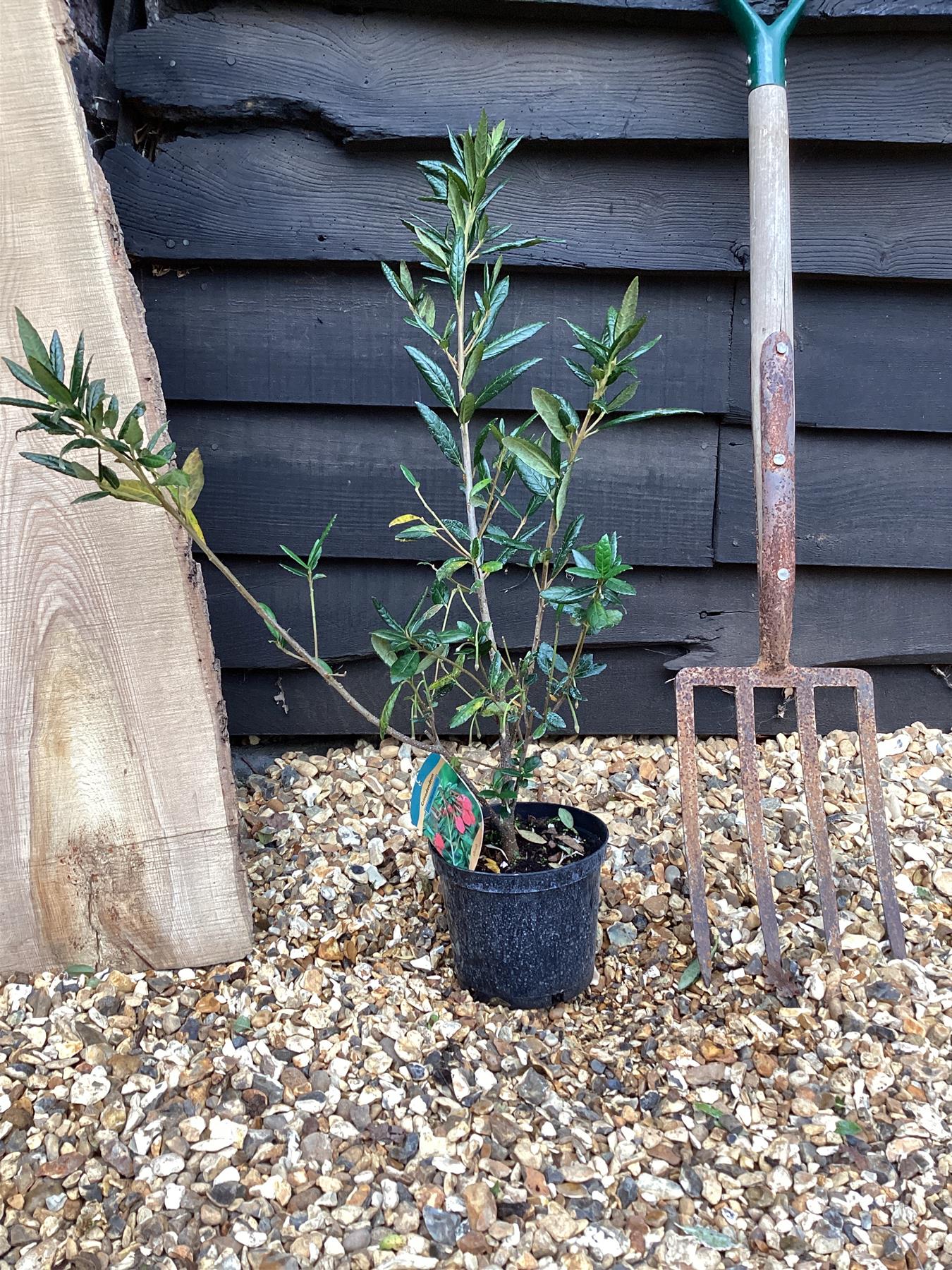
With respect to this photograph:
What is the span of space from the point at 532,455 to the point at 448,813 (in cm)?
50

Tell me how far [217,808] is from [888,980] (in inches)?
41.0

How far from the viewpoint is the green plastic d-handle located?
1.35m

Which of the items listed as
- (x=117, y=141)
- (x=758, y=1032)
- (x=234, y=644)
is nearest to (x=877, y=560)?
(x=758, y=1032)

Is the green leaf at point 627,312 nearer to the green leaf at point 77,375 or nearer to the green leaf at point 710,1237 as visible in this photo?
the green leaf at point 77,375

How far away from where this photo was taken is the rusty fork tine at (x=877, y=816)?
53.5 inches

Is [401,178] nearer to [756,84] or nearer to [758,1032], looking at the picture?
[756,84]

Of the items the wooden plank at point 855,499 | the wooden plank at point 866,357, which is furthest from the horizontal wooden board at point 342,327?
the wooden plank at point 855,499

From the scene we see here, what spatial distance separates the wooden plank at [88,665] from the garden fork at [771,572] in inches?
30.0

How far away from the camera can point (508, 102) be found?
1.50 meters

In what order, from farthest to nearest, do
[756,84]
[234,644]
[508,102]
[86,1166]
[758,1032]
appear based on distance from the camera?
[234,644] → [508,102] → [756,84] → [758,1032] → [86,1166]

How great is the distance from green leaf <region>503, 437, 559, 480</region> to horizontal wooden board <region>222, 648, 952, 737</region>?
0.77 m

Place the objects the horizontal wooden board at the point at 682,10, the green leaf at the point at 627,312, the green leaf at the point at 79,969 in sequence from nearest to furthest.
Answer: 1. the green leaf at the point at 627,312
2. the green leaf at the point at 79,969
3. the horizontal wooden board at the point at 682,10

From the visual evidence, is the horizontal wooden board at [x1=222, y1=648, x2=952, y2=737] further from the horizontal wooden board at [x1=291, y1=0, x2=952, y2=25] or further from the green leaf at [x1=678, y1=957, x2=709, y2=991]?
the horizontal wooden board at [x1=291, y1=0, x2=952, y2=25]

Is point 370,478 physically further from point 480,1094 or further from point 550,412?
point 480,1094
